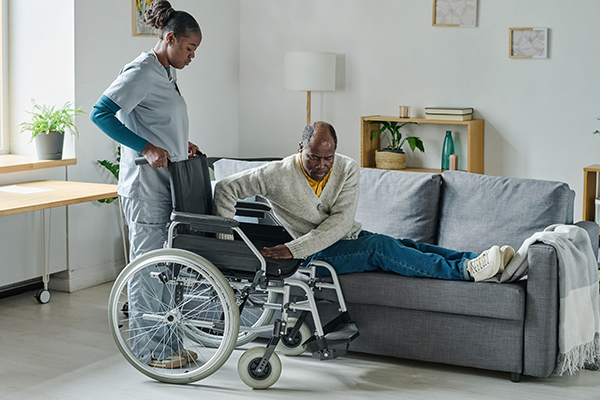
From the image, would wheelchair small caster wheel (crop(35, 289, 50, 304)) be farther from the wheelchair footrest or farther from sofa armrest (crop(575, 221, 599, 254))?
sofa armrest (crop(575, 221, 599, 254))

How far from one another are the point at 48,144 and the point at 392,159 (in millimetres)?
2299

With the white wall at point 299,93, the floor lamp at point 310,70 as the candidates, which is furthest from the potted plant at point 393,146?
the floor lamp at point 310,70

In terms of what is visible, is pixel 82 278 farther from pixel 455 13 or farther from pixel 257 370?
pixel 455 13

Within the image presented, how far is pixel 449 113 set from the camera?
4.74 meters

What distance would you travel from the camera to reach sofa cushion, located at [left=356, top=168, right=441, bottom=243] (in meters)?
3.33

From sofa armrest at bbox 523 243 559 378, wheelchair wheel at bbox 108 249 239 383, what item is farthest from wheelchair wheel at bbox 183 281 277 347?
sofa armrest at bbox 523 243 559 378

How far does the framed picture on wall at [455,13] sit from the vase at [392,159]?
36.8 inches

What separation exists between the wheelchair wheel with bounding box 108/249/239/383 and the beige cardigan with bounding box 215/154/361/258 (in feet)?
1.01

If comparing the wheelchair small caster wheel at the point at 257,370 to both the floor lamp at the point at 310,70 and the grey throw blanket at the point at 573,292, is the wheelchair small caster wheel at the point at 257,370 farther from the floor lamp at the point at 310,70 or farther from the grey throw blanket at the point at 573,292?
the floor lamp at the point at 310,70

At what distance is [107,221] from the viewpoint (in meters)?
4.28

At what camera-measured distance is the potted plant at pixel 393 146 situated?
4.96 meters

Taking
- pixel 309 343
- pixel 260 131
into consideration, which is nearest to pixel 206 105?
pixel 260 131

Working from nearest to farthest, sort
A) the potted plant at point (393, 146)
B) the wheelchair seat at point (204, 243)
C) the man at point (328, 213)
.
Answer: the wheelchair seat at point (204, 243) < the man at point (328, 213) < the potted plant at point (393, 146)

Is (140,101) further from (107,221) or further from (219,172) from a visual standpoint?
(107,221)
